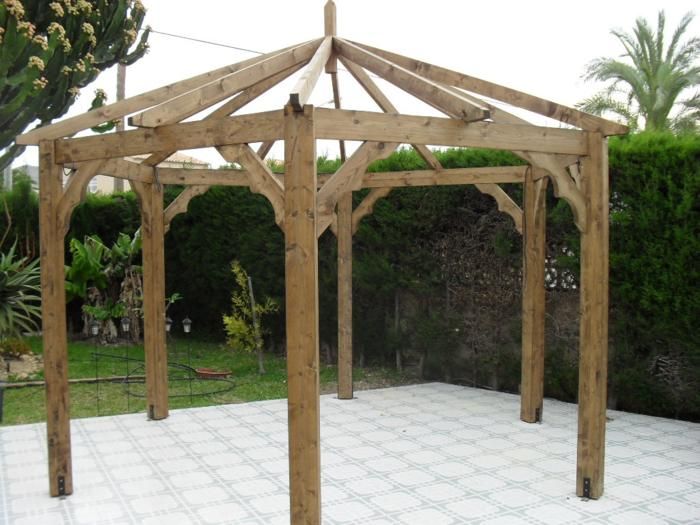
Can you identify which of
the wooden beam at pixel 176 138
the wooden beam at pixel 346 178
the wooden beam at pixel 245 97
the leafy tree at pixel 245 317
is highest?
the wooden beam at pixel 245 97

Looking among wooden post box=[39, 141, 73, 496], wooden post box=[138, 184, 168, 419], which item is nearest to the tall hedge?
wooden post box=[138, 184, 168, 419]

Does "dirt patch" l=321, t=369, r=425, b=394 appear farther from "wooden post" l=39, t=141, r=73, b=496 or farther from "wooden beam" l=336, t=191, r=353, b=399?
"wooden post" l=39, t=141, r=73, b=496

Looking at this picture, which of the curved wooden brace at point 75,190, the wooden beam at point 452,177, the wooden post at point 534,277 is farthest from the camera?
the wooden beam at point 452,177

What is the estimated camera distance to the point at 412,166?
910 cm

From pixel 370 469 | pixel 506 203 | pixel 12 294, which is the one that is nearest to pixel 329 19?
pixel 506 203

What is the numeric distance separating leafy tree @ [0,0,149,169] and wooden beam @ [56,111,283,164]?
3266 mm

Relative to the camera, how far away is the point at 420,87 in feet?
14.8

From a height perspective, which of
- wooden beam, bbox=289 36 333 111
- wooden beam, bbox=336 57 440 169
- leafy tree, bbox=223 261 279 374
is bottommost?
leafy tree, bbox=223 261 279 374

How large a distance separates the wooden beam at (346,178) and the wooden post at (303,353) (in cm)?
18

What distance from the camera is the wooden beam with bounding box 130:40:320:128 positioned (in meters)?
4.20

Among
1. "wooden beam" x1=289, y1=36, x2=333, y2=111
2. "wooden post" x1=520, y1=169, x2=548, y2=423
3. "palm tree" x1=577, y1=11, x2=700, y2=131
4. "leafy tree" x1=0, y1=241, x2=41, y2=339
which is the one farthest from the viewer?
"palm tree" x1=577, y1=11, x2=700, y2=131

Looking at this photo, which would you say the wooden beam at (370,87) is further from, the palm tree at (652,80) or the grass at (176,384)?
the palm tree at (652,80)

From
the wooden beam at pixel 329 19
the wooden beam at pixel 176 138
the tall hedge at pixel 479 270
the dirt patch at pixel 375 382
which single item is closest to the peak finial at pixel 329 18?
the wooden beam at pixel 329 19

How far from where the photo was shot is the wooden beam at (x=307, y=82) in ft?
12.0
